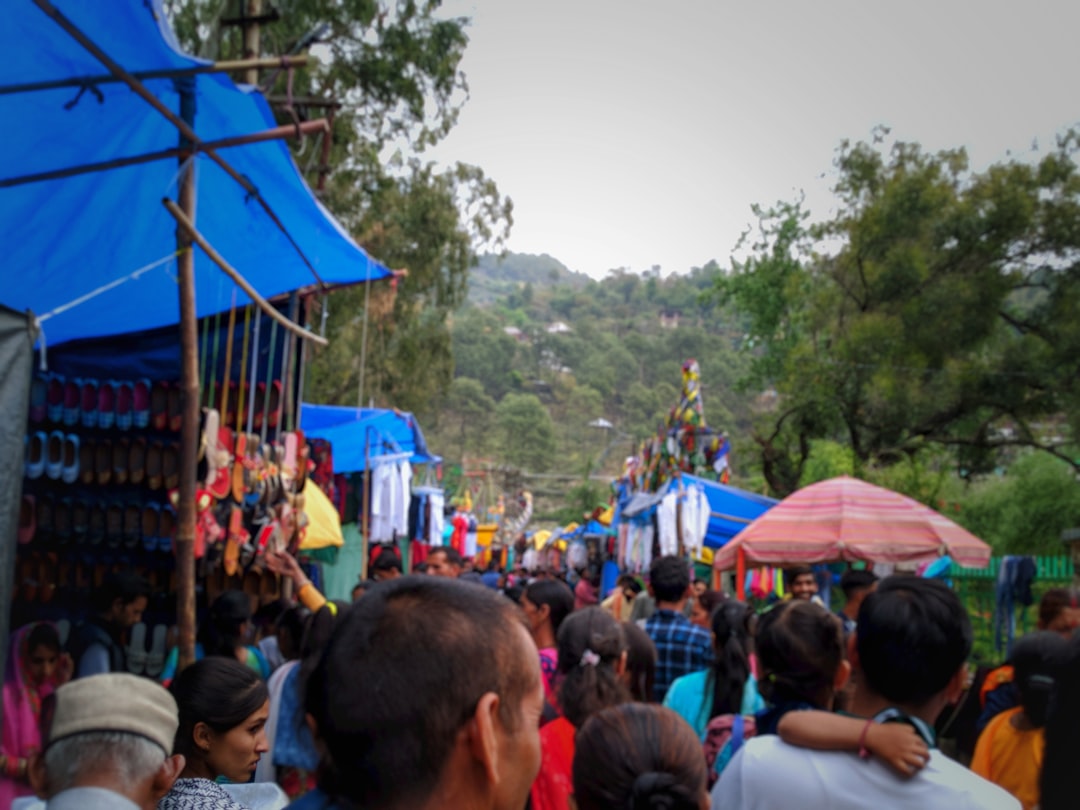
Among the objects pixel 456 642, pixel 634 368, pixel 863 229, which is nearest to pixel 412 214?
pixel 863 229

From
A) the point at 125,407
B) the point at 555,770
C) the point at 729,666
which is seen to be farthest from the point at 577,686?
the point at 125,407

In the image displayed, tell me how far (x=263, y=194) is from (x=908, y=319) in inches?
647

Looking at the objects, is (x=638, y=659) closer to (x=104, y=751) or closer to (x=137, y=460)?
(x=104, y=751)

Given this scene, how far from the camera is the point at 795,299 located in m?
24.5

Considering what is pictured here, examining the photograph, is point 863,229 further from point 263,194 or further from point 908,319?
point 263,194

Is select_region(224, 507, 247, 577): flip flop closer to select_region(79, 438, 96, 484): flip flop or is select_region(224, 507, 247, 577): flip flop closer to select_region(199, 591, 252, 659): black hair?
select_region(199, 591, 252, 659): black hair

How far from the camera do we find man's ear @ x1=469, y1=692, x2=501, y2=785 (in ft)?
4.33

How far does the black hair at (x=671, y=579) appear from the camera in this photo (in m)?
5.58

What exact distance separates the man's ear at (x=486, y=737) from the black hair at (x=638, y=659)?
319 cm

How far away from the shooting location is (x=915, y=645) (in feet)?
7.28

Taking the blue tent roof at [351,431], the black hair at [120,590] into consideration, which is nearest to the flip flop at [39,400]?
the black hair at [120,590]

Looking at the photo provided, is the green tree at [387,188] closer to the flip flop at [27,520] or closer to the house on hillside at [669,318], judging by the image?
the flip flop at [27,520]

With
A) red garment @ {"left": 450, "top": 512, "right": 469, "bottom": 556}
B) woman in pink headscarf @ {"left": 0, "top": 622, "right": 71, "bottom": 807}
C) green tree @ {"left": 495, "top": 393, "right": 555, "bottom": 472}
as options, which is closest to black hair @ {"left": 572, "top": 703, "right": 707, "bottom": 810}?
woman in pink headscarf @ {"left": 0, "top": 622, "right": 71, "bottom": 807}

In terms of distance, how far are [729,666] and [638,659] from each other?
0.40 meters
